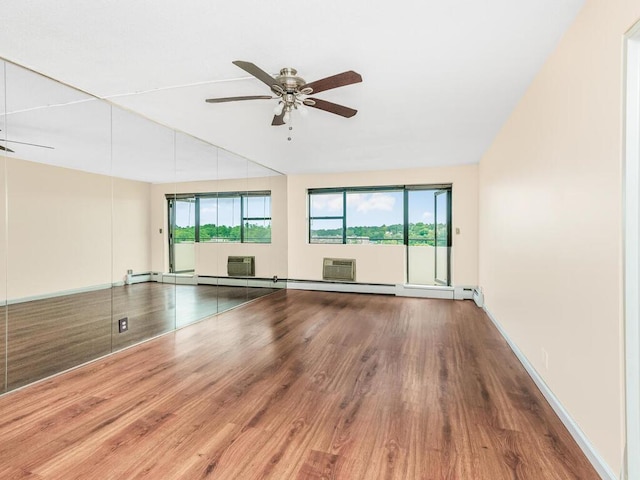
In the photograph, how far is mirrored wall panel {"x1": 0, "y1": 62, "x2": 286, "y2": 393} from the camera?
2.45 m

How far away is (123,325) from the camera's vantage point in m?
3.35

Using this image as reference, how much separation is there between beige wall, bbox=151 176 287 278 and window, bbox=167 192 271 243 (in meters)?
0.10

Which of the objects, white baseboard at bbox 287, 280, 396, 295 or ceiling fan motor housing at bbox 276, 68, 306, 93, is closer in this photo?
ceiling fan motor housing at bbox 276, 68, 306, 93

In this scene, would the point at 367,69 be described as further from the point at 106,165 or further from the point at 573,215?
the point at 106,165

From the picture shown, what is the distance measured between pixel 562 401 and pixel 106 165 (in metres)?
4.39

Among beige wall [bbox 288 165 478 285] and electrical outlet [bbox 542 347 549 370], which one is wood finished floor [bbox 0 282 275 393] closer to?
beige wall [bbox 288 165 478 285]

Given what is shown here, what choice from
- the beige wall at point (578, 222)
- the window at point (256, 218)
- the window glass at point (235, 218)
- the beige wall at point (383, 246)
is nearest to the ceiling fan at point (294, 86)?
the beige wall at point (578, 222)

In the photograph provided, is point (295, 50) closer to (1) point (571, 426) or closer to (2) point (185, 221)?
(2) point (185, 221)

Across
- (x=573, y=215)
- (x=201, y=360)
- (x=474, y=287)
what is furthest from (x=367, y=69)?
(x=474, y=287)

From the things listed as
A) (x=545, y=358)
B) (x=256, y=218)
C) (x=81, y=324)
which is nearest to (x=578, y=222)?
(x=545, y=358)

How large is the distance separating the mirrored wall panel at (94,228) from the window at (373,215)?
2.63 m

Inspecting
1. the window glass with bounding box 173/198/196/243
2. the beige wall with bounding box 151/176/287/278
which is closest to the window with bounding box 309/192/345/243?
the beige wall with bounding box 151/176/287/278

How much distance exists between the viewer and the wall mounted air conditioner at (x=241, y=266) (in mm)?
5043

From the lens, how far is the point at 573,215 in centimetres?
191
